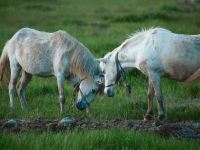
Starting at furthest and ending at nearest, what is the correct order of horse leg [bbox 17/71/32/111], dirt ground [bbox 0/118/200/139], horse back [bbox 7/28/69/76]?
horse leg [bbox 17/71/32/111] → horse back [bbox 7/28/69/76] → dirt ground [bbox 0/118/200/139]

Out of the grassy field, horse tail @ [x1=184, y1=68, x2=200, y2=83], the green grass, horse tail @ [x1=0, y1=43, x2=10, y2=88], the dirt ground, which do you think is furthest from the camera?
horse tail @ [x1=0, y1=43, x2=10, y2=88]

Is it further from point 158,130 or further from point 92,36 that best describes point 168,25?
point 158,130

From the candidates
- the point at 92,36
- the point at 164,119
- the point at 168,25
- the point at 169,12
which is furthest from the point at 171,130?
the point at 169,12

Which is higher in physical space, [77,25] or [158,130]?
[77,25]

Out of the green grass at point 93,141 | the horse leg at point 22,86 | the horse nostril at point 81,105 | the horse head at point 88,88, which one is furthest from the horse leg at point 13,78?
the green grass at point 93,141

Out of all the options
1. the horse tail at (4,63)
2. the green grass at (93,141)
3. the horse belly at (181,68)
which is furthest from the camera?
the horse tail at (4,63)

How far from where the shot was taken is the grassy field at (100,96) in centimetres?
790

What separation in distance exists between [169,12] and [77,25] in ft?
18.9

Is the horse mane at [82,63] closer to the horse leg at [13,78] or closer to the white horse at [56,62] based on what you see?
the white horse at [56,62]

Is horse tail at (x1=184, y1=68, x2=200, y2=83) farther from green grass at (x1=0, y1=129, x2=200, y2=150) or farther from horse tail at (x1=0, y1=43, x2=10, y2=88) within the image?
horse tail at (x1=0, y1=43, x2=10, y2=88)

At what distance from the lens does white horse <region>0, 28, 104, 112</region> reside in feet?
37.4

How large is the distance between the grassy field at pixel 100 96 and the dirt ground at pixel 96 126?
64cm

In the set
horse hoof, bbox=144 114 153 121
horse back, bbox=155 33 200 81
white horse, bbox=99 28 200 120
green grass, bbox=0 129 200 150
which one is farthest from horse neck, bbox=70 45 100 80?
green grass, bbox=0 129 200 150

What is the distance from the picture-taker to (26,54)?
12.2 m
